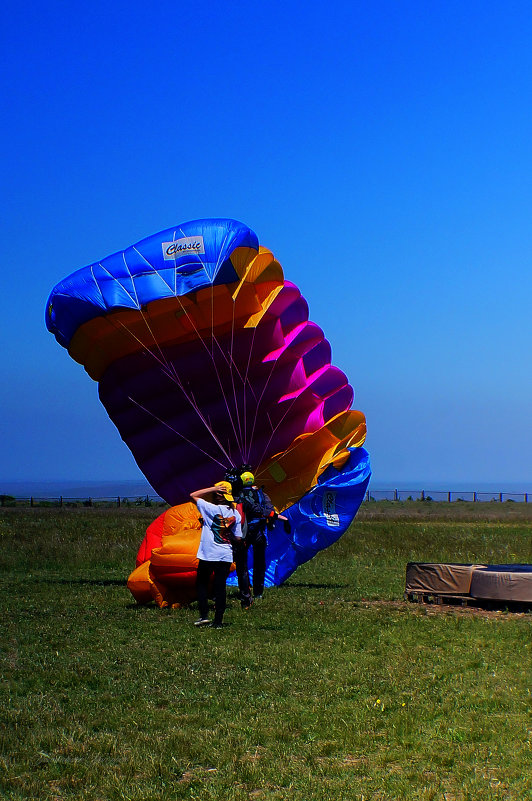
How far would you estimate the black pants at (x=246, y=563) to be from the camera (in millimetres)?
12445

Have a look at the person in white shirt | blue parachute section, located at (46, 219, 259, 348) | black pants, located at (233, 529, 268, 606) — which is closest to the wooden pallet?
black pants, located at (233, 529, 268, 606)

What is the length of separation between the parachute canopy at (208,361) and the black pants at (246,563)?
1583 millimetres

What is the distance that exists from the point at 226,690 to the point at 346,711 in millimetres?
1135

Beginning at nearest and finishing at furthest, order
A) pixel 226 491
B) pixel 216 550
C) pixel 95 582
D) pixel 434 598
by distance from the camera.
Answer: pixel 216 550, pixel 226 491, pixel 434 598, pixel 95 582

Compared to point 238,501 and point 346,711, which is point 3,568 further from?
point 346,711

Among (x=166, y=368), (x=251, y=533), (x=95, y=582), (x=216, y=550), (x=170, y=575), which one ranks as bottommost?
(x=95, y=582)

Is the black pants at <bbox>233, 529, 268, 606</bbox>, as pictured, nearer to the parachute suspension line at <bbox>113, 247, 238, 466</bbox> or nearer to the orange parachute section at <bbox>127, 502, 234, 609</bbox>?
the orange parachute section at <bbox>127, 502, 234, 609</bbox>

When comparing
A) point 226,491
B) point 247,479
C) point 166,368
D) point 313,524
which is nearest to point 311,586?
point 313,524

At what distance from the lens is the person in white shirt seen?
34.7ft

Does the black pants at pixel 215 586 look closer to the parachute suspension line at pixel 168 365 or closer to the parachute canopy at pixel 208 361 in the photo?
the parachute canopy at pixel 208 361

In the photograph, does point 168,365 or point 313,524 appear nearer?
point 168,365

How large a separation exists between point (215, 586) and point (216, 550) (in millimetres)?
407

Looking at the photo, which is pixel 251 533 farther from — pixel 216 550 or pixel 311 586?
pixel 311 586

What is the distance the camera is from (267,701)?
6906 mm
